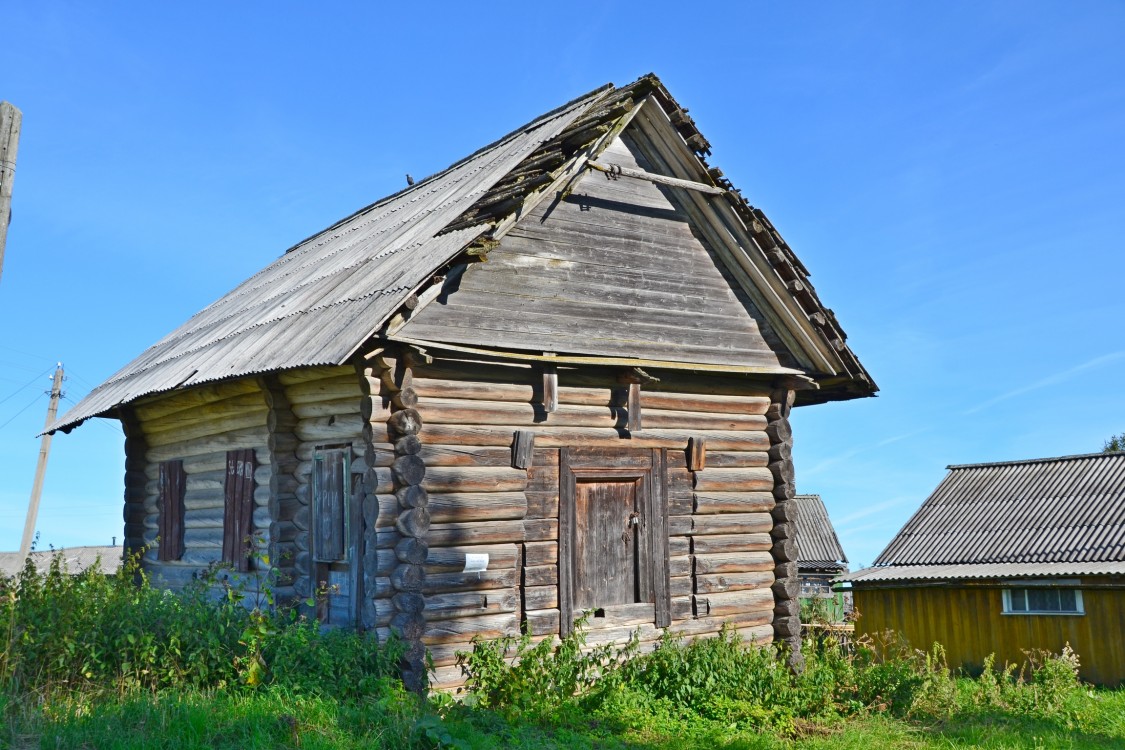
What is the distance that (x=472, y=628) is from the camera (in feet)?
33.3

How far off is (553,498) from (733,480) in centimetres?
292

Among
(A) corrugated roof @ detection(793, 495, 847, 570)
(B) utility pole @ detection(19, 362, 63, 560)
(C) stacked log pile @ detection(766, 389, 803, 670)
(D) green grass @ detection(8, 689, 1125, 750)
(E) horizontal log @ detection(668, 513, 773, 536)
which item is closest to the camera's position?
(D) green grass @ detection(8, 689, 1125, 750)

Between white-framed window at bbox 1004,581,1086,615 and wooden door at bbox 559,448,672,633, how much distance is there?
9.19 meters

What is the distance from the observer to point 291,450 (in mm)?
11375

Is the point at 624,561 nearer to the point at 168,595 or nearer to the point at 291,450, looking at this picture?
the point at 291,450

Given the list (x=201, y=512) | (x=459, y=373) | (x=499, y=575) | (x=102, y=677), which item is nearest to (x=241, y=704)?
(x=102, y=677)

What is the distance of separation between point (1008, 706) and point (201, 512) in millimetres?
11067

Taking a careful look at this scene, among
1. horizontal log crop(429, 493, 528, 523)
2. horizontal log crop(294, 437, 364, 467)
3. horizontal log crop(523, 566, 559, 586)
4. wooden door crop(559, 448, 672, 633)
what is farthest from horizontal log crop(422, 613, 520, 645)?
horizontal log crop(294, 437, 364, 467)

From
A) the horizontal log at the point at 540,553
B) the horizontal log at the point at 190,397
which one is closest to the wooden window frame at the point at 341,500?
the horizontal log at the point at 190,397

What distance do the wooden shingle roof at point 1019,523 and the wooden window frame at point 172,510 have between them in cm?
1273

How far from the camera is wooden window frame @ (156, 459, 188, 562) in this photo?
14312mm

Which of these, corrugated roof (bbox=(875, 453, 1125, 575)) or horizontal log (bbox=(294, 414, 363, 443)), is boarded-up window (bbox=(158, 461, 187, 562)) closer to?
horizontal log (bbox=(294, 414, 363, 443))

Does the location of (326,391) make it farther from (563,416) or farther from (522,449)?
(563,416)

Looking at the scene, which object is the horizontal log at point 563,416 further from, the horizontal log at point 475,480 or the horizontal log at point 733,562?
the horizontal log at point 733,562
